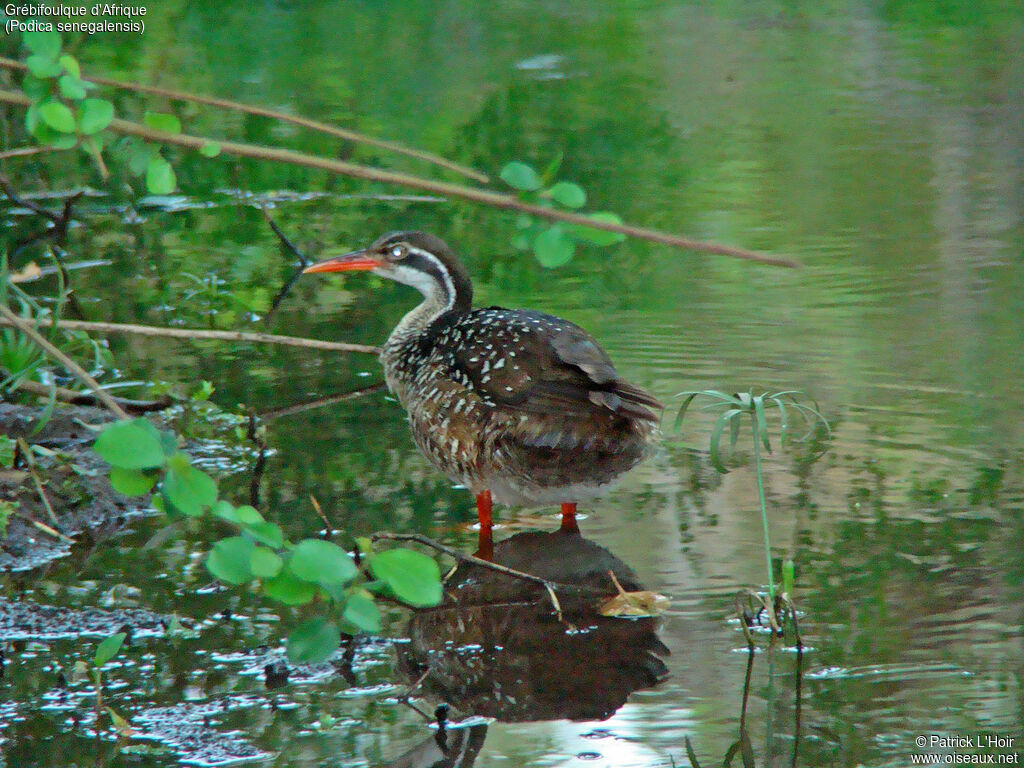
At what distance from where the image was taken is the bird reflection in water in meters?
4.05

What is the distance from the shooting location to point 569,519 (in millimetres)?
5465

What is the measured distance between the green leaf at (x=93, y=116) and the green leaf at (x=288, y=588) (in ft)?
3.65

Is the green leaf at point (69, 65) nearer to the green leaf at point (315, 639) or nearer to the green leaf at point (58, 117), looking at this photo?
the green leaf at point (58, 117)

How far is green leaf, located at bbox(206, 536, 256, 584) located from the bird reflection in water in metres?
0.86

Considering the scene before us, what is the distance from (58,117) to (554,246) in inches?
46.5

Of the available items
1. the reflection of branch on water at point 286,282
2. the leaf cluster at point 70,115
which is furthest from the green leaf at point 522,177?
the reflection of branch on water at point 286,282

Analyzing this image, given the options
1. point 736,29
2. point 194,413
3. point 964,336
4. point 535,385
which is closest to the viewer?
point 535,385

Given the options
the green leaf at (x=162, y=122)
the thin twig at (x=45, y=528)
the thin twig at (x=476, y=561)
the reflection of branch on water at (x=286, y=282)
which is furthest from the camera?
the reflection of branch on water at (x=286, y=282)

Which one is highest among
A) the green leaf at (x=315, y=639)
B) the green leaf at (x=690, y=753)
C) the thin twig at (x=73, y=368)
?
the thin twig at (x=73, y=368)

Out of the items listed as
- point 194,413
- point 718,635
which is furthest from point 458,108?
point 718,635

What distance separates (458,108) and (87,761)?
9.99m

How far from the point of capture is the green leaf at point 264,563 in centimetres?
311

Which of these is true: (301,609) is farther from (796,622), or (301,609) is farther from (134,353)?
(134,353)

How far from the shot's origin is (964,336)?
23.8ft
